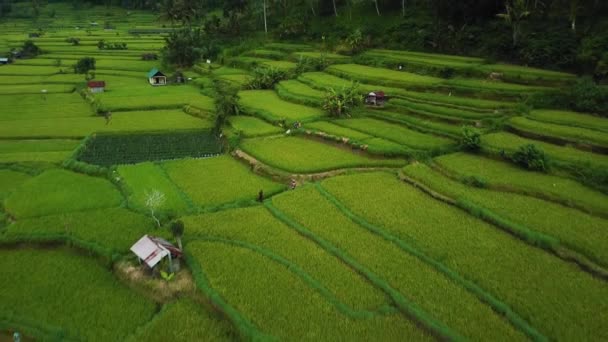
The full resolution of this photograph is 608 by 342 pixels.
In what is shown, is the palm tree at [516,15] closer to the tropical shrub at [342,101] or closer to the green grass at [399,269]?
the tropical shrub at [342,101]

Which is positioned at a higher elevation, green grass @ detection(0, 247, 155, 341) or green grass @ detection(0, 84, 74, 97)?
green grass @ detection(0, 84, 74, 97)

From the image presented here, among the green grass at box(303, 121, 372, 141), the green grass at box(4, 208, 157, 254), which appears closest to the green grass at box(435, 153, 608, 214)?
the green grass at box(303, 121, 372, 141)

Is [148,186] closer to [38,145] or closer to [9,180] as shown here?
[9,180]

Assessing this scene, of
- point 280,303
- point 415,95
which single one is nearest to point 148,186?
point 280,303

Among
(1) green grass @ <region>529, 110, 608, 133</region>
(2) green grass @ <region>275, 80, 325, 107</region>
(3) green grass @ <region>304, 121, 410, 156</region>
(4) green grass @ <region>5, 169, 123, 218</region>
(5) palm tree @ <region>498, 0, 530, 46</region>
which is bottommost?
(4) green grass @ <region>5, 169, 123, 218</region>

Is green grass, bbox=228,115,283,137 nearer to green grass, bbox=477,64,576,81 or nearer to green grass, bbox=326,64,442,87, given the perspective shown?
green grass, bbox=326,64,442,87

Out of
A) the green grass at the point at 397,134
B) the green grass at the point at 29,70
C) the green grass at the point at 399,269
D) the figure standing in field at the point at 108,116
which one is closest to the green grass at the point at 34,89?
the green grass at the point at 29,70
